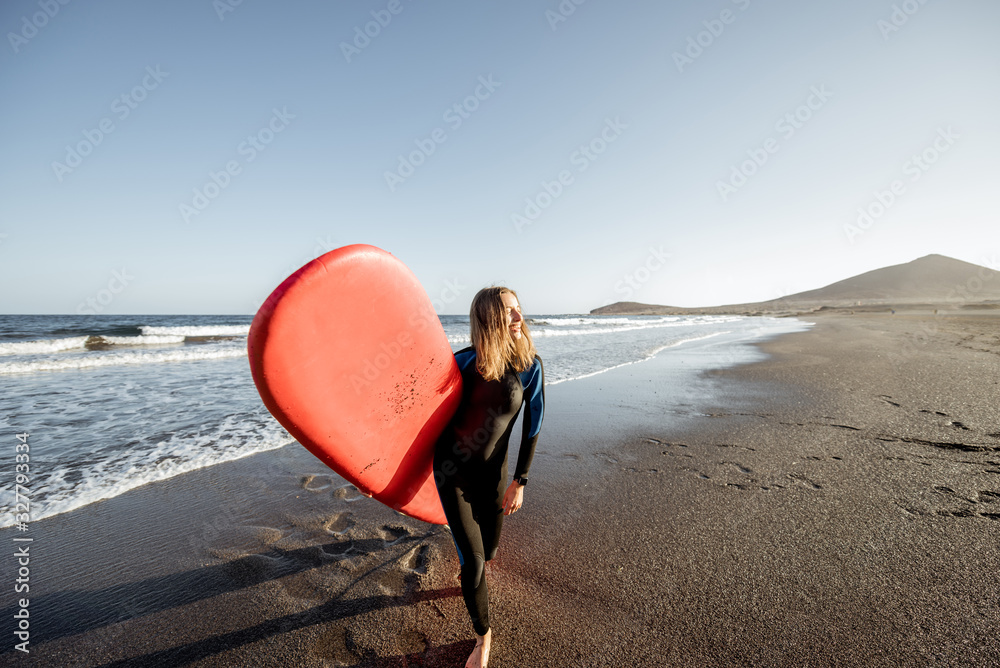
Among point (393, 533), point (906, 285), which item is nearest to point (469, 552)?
point (393, 533)

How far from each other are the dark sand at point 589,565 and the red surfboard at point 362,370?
2.09 feet

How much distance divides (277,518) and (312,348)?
1.90 metres

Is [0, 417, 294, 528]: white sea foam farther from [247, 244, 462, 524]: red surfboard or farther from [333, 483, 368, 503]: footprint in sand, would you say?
[247, 244, 462, 524]: red surfboard

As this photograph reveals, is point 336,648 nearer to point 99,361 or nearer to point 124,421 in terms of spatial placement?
point 124,421

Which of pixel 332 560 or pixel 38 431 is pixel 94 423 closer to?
pixel 38 431

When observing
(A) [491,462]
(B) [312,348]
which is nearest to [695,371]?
(A) [491,462]

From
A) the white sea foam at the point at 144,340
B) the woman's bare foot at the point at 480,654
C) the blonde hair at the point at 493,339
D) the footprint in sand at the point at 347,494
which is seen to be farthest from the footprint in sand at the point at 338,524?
the white sea foam at the point at 144,340

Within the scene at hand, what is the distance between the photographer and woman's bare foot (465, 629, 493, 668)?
1.71 metres

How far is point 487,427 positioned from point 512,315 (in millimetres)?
581

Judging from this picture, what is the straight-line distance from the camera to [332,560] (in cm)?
249

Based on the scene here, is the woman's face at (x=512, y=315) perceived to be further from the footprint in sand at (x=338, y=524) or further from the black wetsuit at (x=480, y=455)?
the footprint in sand at (x=338, y=524)

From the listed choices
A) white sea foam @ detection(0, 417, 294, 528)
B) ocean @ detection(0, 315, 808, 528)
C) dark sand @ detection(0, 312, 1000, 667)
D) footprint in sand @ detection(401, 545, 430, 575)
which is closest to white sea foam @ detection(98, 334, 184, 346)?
→ ocean @ detection(0, 315, 808, 528)

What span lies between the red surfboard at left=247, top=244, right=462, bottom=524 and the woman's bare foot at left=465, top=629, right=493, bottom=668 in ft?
2.29

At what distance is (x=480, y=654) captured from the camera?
1.74 meters
